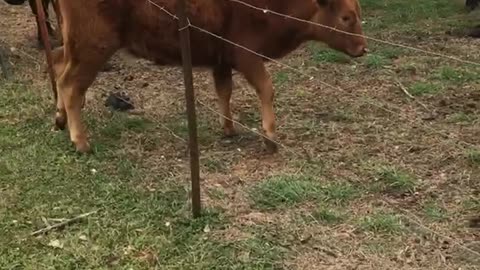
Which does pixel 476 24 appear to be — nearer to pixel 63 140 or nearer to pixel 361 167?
pixel 361 167

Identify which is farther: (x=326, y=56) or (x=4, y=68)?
(x=326, y=56)

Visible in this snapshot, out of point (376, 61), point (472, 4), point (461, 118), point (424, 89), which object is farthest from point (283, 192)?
point (472, 4)

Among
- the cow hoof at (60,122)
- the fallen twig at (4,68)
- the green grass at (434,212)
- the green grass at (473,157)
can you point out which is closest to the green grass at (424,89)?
the green grass at (473,157)

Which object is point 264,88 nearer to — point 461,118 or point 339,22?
point 339,22

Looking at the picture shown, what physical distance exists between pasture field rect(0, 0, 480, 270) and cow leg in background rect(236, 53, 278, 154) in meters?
0.16

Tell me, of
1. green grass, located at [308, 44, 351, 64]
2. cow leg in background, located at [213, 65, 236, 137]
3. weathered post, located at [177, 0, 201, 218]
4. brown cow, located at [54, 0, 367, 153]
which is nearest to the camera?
weathered post, located at [177, 0, 201, 218]

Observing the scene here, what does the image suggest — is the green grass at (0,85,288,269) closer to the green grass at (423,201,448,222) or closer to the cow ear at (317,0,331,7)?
the green grass at (423,201,448,222)

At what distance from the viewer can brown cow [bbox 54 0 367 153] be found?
19.7 ft

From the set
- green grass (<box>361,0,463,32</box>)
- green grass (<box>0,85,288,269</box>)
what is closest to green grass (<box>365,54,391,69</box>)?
green grass (<box>361,0,463,32</box>)

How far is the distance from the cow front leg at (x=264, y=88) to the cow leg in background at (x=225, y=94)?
0.44 metres

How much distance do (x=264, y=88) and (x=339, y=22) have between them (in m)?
0.84

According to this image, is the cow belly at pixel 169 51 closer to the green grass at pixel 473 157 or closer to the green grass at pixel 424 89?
the green grass at pixel 473 157

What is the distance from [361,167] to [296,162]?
19.4 inches

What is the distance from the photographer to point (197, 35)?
6.09 metres
